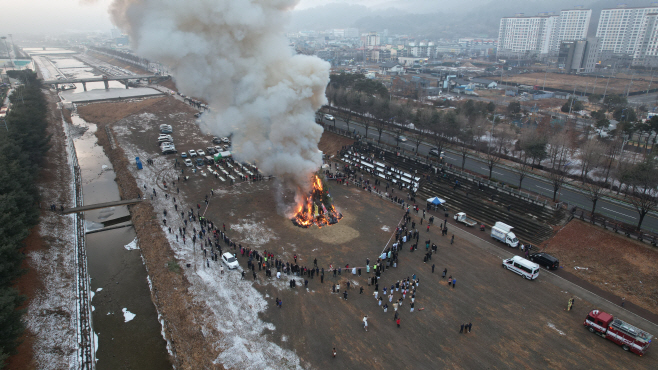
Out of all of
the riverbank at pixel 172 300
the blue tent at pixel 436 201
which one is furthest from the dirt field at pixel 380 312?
the blue tent at pixel 436 201

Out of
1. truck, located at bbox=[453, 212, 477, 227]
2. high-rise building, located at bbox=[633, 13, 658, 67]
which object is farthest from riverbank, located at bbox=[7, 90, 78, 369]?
high-rise building, located at bbox=[633, 13, 658, 67]

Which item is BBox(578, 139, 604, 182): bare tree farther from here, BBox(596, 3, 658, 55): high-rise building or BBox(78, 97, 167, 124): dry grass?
BBox(596, 3, 658, 55): high-rise building

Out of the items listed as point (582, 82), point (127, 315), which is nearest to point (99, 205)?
point (127, 315)

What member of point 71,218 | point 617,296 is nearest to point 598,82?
point 617,296

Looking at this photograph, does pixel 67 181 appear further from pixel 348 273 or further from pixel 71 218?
pixel 348 273

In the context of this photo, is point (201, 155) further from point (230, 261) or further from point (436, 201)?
point (436, 201)
